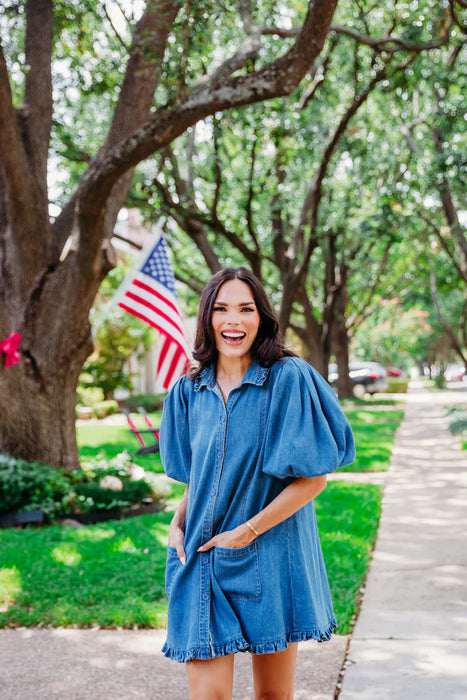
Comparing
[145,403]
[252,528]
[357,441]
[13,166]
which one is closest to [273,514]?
[252,528]

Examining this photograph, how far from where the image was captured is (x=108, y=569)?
5.80 m

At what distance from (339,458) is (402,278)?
2854 centimetres

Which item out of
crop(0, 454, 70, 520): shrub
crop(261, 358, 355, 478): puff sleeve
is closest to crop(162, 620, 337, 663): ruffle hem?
crop(261, 358, 355, 478): puff sleeve

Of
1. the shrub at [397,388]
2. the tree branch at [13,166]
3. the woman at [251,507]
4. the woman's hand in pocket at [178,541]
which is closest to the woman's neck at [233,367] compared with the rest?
the woman at [251,507]

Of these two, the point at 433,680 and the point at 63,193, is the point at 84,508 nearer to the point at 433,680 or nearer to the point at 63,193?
the point at 433,680

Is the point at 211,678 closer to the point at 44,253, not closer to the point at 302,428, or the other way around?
the point at 302,428

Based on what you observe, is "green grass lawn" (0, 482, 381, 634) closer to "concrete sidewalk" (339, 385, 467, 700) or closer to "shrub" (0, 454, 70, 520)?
"concrete sidewalk" (339, 385, 467, 700)

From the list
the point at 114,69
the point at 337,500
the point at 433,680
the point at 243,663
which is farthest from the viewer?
the point at 114,69

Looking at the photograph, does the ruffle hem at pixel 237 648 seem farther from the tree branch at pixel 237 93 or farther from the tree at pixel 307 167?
the tree at pixel 307 167

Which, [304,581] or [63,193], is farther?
[63,193]

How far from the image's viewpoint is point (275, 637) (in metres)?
2.30

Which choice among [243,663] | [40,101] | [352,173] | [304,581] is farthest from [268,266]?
[304,581]

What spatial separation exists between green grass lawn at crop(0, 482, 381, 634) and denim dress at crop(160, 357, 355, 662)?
233 cm

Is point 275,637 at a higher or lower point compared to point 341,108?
lower
